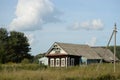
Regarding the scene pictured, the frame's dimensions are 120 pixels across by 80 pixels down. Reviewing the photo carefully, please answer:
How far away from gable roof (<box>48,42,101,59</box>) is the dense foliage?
805 inches

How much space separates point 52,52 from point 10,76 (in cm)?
4381

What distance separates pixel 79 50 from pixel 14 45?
25.1m

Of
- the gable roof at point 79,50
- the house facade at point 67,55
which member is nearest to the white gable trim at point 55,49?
the house facade at point 67,55

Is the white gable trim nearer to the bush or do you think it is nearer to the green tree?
the green tree

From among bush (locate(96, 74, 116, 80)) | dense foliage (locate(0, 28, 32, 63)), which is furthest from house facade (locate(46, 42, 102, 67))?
bush (locate(96, 74, 116, 80))

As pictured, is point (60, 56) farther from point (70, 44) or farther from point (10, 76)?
point (10, 76)

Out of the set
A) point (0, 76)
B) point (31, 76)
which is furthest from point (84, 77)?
point (0, 76)

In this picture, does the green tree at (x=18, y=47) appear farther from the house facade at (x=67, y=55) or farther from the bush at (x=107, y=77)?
the bush at (x=107, y=77)

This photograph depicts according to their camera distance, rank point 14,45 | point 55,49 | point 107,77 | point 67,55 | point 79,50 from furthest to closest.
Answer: point 14,45
point 79,50
point 55,49
point 67,55
point 107,77

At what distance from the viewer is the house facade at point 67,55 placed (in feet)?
190

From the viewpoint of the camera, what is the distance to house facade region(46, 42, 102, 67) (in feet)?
190

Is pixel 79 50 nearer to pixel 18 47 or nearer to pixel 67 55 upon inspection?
pixel 67 55

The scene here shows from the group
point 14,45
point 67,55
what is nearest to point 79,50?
point 67,55

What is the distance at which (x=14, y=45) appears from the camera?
81125mm
